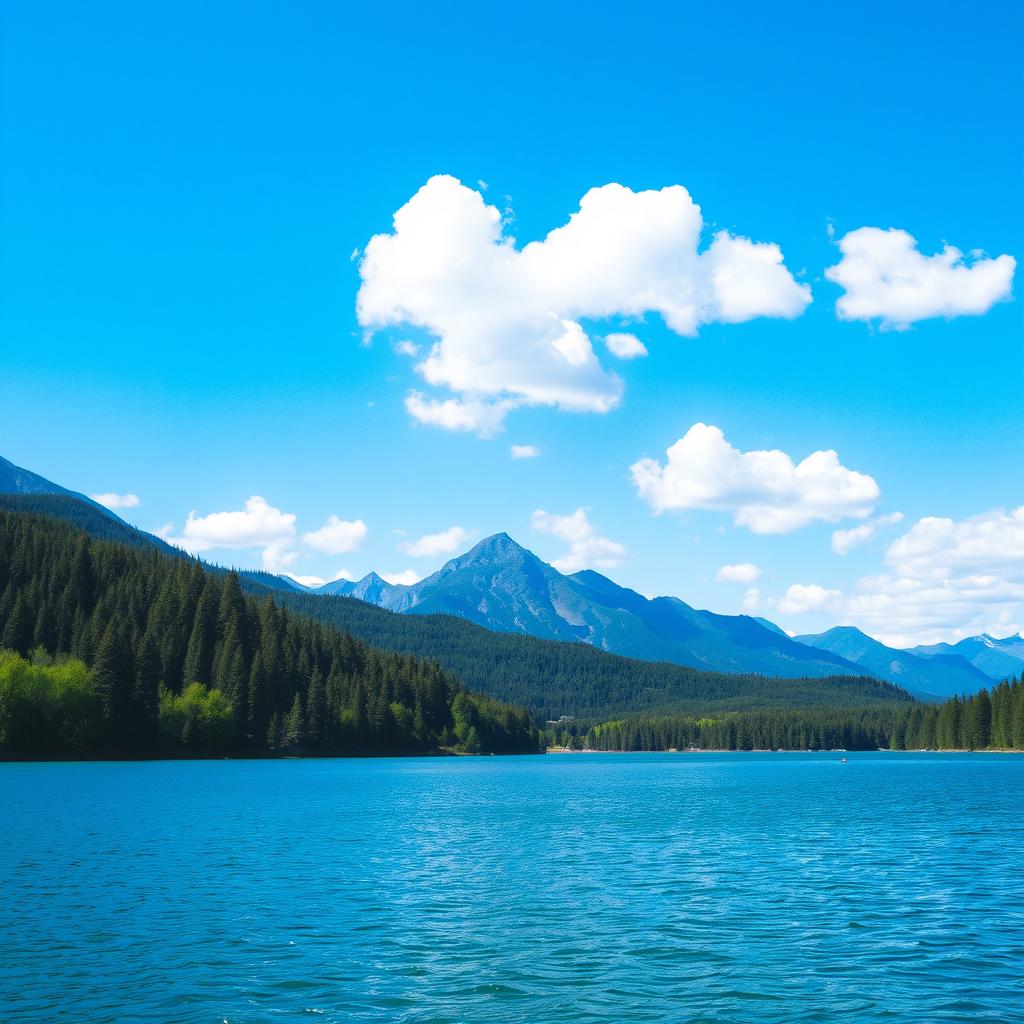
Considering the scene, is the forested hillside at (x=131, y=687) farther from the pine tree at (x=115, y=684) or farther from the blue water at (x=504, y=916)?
the blue water at (x=504, y=916)

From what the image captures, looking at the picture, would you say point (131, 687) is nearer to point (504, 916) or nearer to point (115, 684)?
point (115, 684)

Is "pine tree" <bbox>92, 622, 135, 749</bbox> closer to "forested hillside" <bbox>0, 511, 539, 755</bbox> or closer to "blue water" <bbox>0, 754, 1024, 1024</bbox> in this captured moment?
"forested hillside" <bbox>0, 511, 539, 755</bbox>

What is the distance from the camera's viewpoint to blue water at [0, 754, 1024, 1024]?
23344 mm

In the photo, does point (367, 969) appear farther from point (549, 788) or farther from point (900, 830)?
point (549, 788)

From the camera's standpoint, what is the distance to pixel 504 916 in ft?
111

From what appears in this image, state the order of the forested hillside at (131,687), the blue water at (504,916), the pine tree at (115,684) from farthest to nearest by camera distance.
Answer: the pine tree at (115,684) → the forested hillside at (131,687) → the blue water at (504,916)

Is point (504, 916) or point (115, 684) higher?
point (115, 684)

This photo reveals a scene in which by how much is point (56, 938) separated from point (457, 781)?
319 feet

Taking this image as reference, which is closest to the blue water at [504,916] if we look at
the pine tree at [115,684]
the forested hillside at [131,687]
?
the forested hillside at [131,687]

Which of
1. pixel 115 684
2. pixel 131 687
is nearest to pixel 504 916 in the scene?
pixel 115 684

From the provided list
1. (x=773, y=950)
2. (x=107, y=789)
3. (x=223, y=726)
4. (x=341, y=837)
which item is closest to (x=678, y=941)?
(x=773, y=950)

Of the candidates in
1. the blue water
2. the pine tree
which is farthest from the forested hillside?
the blue water

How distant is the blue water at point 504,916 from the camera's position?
2334 centimetres

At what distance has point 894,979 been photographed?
25.4 m
